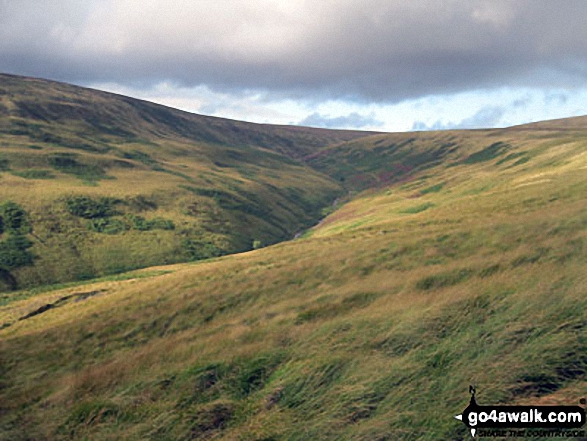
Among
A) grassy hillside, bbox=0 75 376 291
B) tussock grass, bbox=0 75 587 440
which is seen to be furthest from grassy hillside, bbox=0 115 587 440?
grassy hillside, bbox=0 75 376 291

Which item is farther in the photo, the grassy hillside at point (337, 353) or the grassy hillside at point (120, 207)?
the grassy hillside at point (120, 207)

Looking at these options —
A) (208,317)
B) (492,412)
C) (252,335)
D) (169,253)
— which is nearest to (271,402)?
(252,335)

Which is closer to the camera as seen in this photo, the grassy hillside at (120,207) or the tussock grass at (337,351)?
the tussock grass at (337,351)

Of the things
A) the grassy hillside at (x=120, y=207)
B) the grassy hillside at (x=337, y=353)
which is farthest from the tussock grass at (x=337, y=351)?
the grassy hillside at (x=120, y=207)

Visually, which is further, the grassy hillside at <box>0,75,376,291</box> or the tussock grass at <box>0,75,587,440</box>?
the grassy hillside at <box>0,75,376,291</box>

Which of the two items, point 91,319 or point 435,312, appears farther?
point 91,319

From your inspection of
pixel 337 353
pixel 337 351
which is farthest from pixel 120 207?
pixel 337 353

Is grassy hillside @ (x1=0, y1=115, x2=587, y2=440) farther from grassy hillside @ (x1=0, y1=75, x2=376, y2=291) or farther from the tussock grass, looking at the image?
grassy hillside @ (x1=0, y1=75, x2=376, y2=291)

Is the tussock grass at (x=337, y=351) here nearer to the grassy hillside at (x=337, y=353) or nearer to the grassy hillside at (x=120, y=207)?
the grassy hillside at (x=337, y=353)

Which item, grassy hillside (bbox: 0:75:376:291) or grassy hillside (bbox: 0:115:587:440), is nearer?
grassy hillside (bbox: 0:115:587:440)

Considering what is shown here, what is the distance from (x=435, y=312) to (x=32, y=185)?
106 meters

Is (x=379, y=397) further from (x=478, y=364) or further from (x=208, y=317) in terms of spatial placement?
(x=208, y=317)

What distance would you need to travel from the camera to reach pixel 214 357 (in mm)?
13742

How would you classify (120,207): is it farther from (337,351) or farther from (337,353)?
(337,353)
